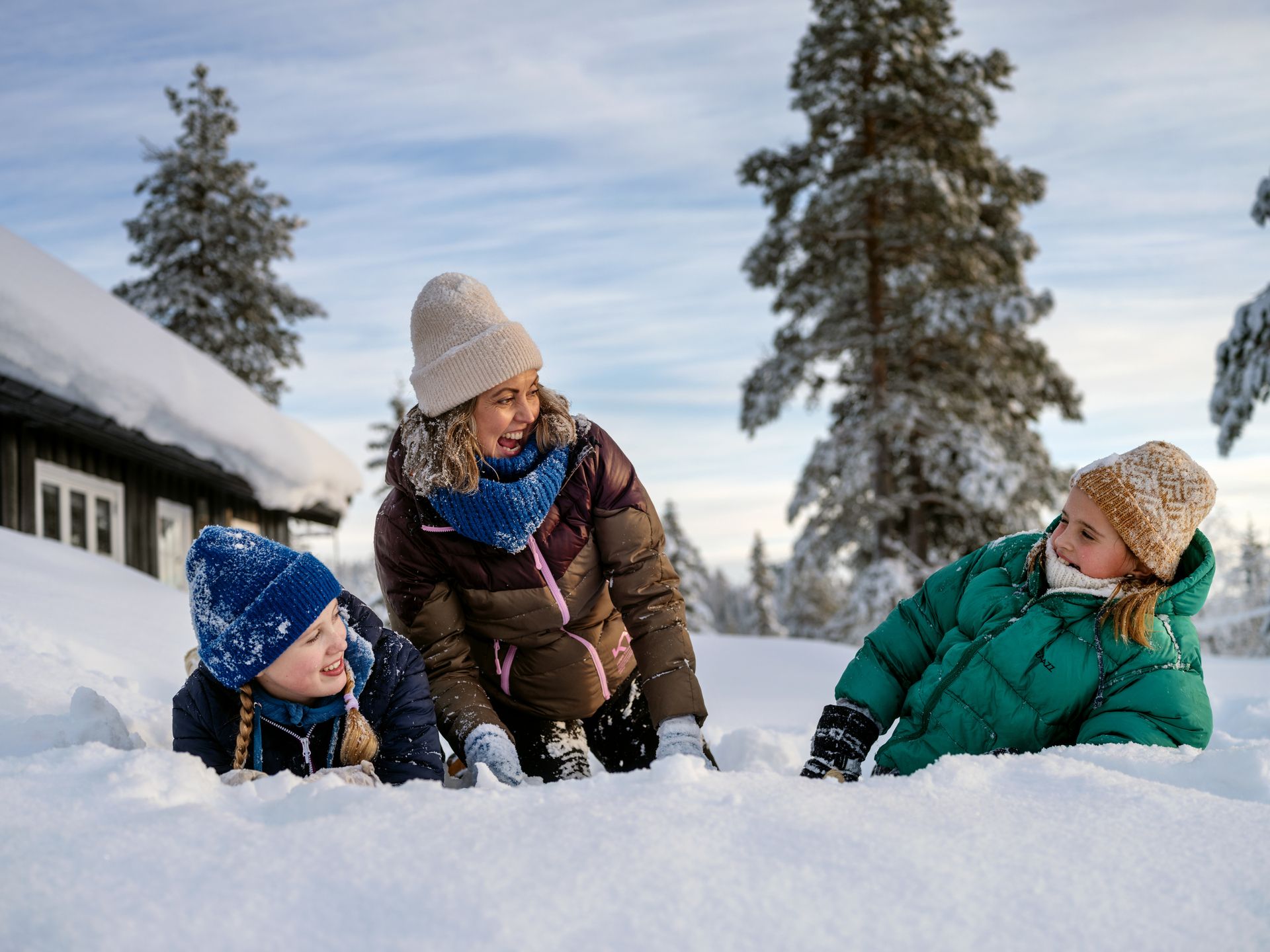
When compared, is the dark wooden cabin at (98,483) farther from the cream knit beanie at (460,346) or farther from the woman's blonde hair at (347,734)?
the woman's blonde hair at (347,734)

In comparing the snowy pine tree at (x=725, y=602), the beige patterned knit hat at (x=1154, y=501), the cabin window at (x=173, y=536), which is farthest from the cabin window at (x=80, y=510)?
the snowy pine tree at (x=725, y=602)

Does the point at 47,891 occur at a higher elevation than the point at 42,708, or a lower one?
higher

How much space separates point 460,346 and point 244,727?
1224 mm

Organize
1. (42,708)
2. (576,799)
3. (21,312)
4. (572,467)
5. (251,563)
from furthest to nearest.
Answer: (21,312) → (42,708) → (572,467) → (251,563) → (576,799)

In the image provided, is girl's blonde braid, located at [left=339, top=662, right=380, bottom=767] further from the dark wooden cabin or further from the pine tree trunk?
the pine tree trunk

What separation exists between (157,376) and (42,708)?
5.72 meters

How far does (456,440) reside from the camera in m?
3.01

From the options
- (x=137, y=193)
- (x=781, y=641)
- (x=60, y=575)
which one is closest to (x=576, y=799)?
(x=60, y=575)

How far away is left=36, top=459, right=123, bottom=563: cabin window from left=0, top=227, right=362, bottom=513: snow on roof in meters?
1.25

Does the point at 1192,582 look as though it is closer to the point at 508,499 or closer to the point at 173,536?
the point at 508,499

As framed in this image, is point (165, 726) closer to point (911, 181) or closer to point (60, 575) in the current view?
point (60, 575)

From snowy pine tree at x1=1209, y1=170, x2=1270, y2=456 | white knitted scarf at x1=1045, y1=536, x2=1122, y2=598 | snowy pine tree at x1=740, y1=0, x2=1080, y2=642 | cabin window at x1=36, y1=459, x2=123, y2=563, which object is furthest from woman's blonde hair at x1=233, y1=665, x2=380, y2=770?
snowy pine tree at x1=740, y1=0, x2=1080, y2=642

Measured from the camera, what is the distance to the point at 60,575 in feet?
19.5

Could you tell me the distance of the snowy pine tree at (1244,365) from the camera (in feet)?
32.9
